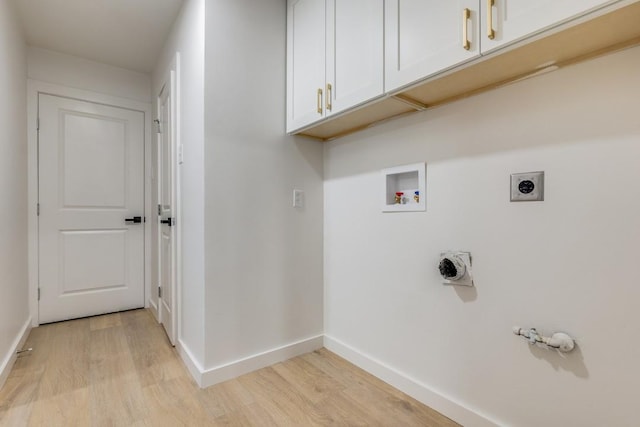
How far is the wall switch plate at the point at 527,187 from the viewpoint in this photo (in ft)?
3.78

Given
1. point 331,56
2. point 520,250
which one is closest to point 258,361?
point 520,250

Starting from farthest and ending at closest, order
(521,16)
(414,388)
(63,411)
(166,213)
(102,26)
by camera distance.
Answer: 1. (166,213)
2. (102,26)
3. (414,388)
4. (63,411)
5. (521,16)

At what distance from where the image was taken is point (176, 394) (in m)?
1.61

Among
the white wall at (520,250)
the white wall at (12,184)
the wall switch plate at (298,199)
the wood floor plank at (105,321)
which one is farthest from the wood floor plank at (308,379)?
the wood floor plank at (105,321)

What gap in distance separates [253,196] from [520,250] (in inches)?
54.3

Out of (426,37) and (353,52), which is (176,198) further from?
(426,37)

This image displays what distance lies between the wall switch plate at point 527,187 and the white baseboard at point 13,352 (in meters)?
2.72

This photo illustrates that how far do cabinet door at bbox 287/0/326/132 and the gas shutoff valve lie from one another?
3.27 ft

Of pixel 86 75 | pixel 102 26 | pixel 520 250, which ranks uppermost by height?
pixel 102 26

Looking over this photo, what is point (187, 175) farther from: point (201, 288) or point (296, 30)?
point (296, 30)

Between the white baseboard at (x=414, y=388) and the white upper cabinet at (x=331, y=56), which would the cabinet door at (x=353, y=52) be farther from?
the white baseboard at (x=414, y=388)

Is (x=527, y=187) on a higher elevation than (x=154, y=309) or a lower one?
Result: higher

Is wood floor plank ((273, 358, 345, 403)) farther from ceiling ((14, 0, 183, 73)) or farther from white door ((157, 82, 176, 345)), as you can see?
ceiling ((14, 0, 183, 73))

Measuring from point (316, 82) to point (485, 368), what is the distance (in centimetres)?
166
